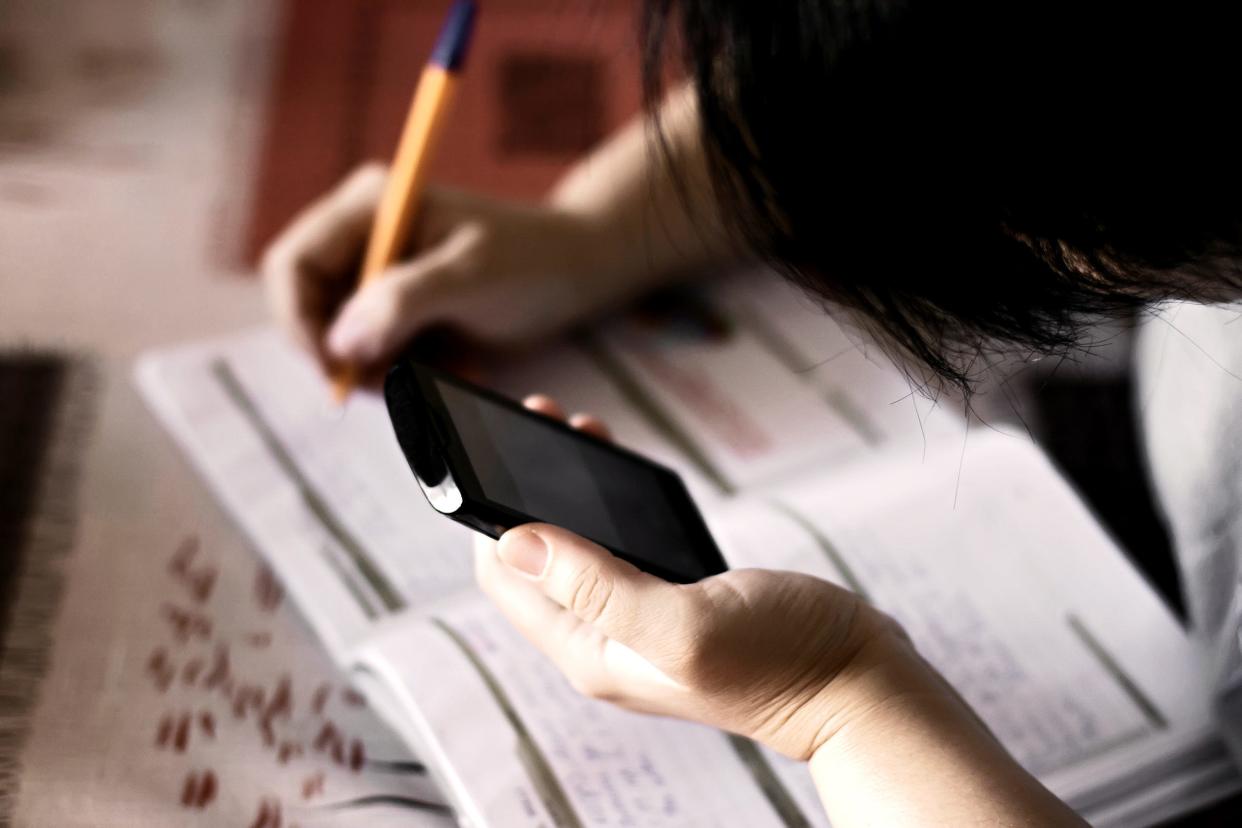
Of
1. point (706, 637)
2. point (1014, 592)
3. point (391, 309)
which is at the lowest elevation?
point (1014, 592)

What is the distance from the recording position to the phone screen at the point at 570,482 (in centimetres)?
38

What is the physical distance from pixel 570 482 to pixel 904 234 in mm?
160

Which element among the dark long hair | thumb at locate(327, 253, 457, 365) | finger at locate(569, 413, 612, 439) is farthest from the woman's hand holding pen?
the dark long hair

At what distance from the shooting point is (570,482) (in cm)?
41

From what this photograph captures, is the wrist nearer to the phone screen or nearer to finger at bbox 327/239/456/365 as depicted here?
the phone screen

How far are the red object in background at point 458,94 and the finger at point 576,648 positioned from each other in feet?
0.87

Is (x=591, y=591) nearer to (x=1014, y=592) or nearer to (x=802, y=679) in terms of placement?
(x=802, y=679)

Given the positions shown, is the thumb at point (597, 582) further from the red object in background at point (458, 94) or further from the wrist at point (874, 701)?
the red object in background at point (458, 94)

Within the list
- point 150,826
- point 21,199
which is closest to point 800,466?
point 150,826

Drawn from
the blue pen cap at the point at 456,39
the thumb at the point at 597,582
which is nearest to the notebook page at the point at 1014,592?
the thumb at the point at 597,582

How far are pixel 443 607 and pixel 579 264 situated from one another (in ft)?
0.63

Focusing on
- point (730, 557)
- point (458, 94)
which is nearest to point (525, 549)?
point (730, 557)

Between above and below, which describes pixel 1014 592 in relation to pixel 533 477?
below

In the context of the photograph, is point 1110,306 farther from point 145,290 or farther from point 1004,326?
point 145,290
